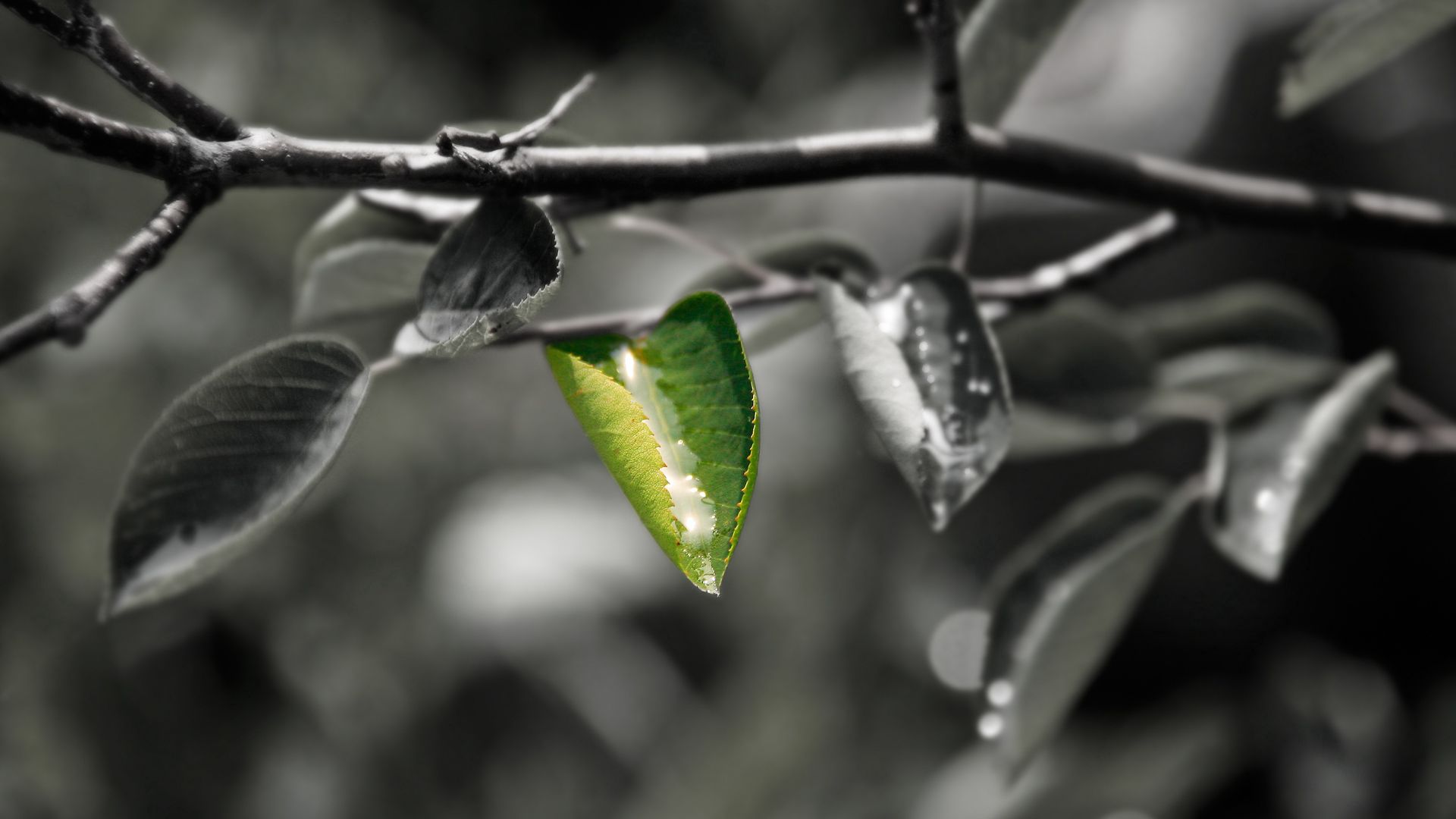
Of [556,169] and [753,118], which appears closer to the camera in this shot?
[556,169]

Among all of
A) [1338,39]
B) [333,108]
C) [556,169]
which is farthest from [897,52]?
[556,169]

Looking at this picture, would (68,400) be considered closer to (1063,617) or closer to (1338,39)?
(1063,617)

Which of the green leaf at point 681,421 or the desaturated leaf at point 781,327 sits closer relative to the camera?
the green leaf at point 681,421

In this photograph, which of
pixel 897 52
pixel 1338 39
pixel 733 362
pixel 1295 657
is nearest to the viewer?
pixel 733 362

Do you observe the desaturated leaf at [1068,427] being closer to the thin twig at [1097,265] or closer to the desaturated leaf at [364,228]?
the thin twig at [1097,265]

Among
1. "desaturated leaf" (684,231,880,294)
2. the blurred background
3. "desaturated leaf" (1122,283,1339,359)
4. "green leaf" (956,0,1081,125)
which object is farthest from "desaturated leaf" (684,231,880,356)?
the blurred background

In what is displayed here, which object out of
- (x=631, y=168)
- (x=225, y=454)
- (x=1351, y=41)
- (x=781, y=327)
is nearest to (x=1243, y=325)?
(x=1351, y=41)

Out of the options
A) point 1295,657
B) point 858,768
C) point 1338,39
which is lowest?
point 1295,657

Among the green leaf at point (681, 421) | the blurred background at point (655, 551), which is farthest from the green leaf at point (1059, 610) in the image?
the blurred background at point (655, 551)
